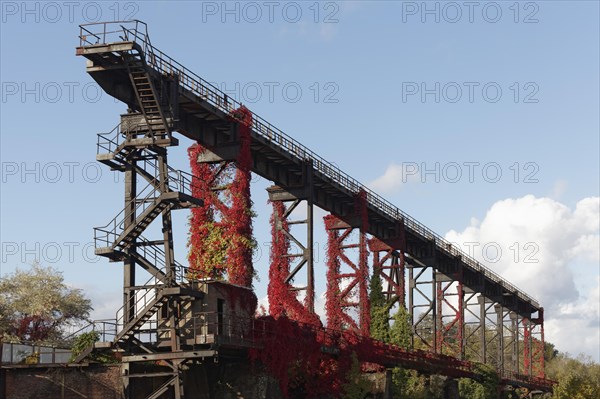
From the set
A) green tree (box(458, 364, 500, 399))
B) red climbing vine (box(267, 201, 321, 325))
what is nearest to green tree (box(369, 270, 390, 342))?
green tree (box(458, 364, 500, 399))

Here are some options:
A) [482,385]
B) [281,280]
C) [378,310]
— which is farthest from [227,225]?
[482,385]

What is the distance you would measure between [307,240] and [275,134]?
599cm

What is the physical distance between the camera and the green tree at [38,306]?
6981cm

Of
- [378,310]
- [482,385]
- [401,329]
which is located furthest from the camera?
[482,385]

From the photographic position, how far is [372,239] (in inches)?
2522

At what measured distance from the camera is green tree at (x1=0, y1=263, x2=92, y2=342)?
6981cm

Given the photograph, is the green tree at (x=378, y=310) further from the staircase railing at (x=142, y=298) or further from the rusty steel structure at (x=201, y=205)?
the staircase railing at (x=142, y=298)

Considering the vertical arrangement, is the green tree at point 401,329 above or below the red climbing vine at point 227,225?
below

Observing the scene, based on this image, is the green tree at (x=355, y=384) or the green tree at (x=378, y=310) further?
the green tree at (x=378, y=310)

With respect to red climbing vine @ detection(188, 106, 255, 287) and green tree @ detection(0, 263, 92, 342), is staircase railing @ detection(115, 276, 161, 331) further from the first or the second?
green tree @ detection(0, 263, 92, 342)

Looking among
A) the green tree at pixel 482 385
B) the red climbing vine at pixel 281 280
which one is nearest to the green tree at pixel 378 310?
the green tree at pixel 482 385

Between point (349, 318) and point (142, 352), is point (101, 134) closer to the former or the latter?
point (142, 352)

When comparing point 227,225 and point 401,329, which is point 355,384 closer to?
point 227,225

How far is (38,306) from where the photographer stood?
71062mm
